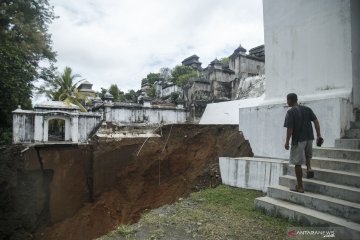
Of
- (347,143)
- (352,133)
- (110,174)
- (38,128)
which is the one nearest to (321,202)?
(347,143)

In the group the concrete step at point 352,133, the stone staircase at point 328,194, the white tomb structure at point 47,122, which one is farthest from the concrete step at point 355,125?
the white tomb structure at point 47,122

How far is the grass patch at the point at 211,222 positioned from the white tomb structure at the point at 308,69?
134 cm

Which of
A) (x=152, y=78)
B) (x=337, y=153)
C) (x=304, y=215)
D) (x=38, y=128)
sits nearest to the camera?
(x=304, y=215)

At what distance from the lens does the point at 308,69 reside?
568cm

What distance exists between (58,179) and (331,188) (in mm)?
10122

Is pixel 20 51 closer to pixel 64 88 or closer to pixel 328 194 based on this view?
pixel 64 88

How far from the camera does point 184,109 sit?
19125 millimetres

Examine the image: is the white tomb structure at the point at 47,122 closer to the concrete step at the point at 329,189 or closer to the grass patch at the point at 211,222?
the grass patch at the point at 211,222

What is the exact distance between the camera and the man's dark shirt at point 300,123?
3.95m

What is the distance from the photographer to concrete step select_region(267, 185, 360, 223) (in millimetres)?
3149

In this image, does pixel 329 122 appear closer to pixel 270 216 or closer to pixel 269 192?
pixel 269 192

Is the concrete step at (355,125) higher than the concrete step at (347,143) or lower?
higher

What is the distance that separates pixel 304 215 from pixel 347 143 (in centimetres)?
179

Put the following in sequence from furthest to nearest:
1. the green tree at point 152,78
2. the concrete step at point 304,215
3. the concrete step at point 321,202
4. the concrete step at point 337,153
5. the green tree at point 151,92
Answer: the green tree at point 152,78, the green tree at point 151,92, the concrete step at point 337,153, the concrete step at point 321,202, the concrete step at point 304,215
